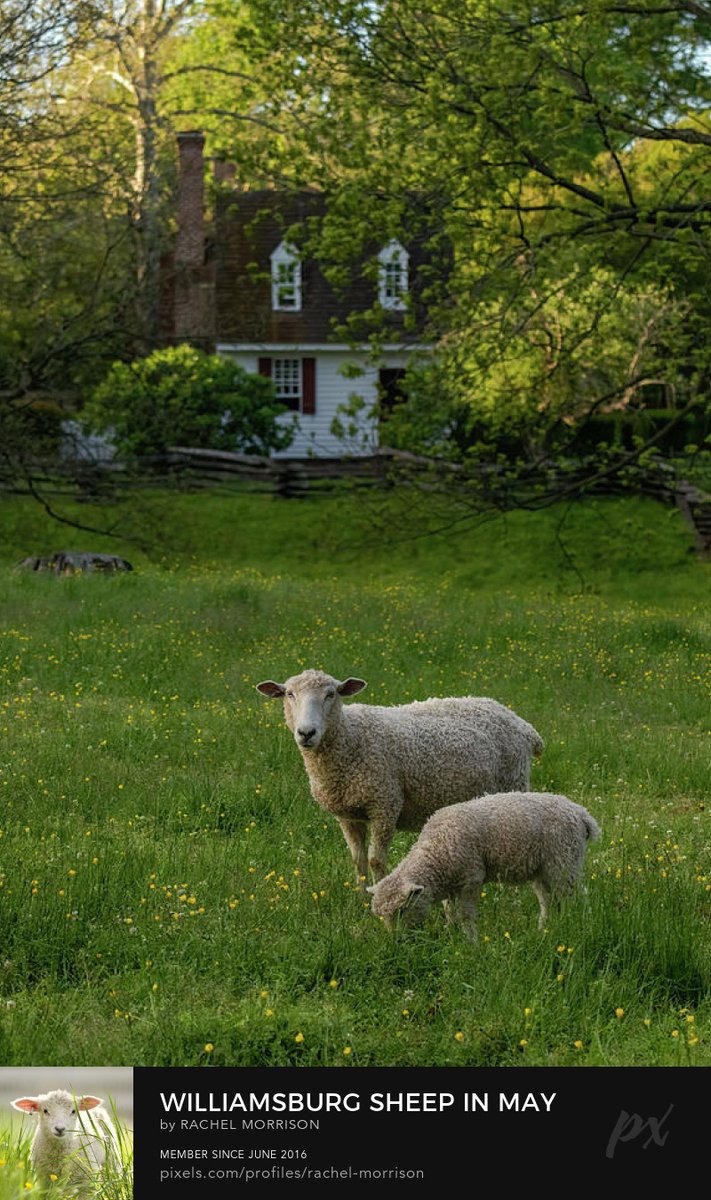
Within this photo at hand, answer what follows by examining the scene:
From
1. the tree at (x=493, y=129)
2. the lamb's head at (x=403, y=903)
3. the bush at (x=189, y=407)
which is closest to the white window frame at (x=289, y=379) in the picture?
the bush at (x=189, y=407)

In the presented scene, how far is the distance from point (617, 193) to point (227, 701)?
1051 cm

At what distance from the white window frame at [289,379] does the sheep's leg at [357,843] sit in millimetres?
41639

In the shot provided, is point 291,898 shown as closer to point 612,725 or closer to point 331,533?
point 612,725

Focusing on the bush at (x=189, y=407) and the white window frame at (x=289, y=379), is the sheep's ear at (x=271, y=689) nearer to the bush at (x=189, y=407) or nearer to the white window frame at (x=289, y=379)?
the bush at (x=189, y=407)

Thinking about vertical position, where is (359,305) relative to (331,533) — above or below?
above

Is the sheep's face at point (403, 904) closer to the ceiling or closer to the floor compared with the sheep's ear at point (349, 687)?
closer to the floor

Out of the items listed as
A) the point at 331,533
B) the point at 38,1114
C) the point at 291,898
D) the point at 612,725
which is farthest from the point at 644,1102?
the point at 331,533

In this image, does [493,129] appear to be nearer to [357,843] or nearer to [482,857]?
[357,843]

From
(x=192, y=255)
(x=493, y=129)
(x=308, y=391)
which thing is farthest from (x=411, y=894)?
(x=192, y=255)

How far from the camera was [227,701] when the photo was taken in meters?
15.2

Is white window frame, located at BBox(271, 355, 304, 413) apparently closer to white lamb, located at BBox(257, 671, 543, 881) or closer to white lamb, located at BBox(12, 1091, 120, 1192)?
white lamb, located at BBox(257, 671, 543, 881)

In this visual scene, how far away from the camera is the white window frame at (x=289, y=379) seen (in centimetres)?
5012

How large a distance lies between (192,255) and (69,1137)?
45.9 metres

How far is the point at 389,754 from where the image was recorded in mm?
9180
